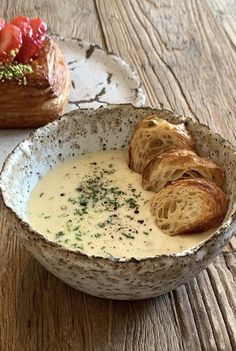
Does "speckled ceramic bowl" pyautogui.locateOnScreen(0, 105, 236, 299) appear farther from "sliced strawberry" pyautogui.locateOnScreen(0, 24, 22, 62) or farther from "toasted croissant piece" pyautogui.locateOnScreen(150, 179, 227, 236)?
"sliced strawberry" pyautogui.locateOnScreen(0, 24, 22, 62)

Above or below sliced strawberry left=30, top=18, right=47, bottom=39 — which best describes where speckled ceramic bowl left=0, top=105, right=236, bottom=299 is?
above

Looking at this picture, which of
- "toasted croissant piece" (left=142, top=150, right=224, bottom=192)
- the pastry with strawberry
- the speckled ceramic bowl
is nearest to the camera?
the speckled ceramic bowl

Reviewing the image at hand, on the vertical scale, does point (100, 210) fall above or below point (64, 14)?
above

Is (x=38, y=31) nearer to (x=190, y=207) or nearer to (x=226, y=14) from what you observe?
(x=226, y=14)

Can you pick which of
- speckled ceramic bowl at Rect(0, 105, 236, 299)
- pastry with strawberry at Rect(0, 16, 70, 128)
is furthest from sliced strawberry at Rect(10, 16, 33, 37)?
speckled ceramic bowl at Rect(0, 105, 236, 299)

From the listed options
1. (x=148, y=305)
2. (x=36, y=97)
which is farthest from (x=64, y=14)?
(x=148, y=305)
